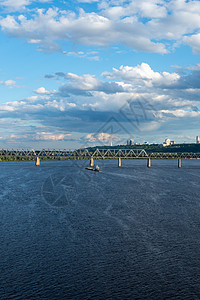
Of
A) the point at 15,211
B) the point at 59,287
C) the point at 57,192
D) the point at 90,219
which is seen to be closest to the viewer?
the point at 59,287

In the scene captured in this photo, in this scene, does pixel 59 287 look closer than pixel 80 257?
Yes

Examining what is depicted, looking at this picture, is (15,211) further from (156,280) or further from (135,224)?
(156,280)

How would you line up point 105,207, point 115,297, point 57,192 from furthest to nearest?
point 57,192
point 105,207
point 115,297

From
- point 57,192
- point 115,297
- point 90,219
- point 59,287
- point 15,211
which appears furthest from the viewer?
point 57,192

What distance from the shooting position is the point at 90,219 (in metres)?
74.1

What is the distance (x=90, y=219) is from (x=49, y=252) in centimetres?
2436

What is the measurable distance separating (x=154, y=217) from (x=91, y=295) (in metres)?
42.9

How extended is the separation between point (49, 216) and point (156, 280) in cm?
4203

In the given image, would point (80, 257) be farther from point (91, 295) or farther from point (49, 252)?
point (91, 295)

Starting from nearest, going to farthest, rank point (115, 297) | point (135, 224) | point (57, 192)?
point (115, 297) < point (135, 224) < point (57, 192)

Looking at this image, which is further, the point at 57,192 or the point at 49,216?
the point at 57,192

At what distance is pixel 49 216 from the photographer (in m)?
77.4

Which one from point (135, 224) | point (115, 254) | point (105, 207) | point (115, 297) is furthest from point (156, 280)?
point (105, 207)

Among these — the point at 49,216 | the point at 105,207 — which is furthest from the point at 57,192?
the point at 49,216
